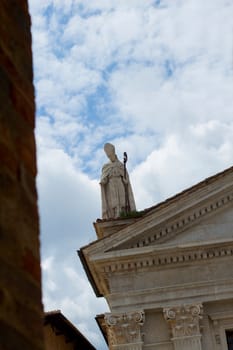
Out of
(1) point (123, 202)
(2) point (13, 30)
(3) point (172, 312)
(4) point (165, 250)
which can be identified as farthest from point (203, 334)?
(2) point (13, 30)

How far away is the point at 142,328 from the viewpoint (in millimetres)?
17672

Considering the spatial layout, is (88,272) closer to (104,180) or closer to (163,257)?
(163,257)

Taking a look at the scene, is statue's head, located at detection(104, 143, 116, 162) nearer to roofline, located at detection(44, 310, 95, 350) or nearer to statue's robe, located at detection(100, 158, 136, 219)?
statue's robe, located at detection(100, 158, 136, 219)

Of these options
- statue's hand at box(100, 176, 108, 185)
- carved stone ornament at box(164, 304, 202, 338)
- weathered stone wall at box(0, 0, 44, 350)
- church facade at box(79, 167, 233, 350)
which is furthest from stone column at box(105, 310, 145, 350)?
weathered stone wall at box(0, 0, 44, 350)

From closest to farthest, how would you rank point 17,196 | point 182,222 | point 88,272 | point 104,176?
point 17,196, point 182,222, point 88,272, point 104,176

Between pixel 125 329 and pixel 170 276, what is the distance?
5.59ft

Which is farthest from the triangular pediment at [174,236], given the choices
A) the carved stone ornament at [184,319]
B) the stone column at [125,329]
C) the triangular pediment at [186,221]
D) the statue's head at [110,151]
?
the statue's head at [110,151]

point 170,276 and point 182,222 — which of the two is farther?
point 182,222

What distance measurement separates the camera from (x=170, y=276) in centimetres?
1805

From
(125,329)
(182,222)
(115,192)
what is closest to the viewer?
(125,329)

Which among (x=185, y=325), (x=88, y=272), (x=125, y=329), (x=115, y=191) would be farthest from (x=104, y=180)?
(x=185, y=325)

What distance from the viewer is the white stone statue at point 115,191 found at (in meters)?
21.0

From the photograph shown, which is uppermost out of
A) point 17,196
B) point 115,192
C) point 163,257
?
point 115,192

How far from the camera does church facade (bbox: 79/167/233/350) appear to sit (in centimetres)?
1750
